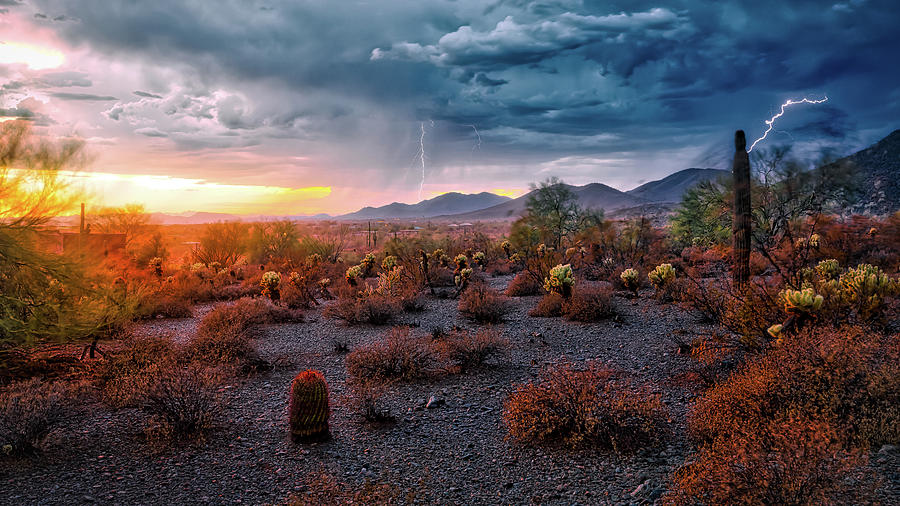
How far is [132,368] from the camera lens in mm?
8102

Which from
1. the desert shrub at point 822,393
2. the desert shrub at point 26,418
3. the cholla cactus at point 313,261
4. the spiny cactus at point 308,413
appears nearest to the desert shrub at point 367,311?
the spiny cactus at point 308,413

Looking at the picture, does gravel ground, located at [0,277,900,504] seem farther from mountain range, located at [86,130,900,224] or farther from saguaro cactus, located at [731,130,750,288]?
mountain range, located at [86,130,900,224]

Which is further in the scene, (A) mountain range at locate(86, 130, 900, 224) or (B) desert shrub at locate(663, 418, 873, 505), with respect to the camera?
(A) mountain range at locate(86, 130, 900, 224)

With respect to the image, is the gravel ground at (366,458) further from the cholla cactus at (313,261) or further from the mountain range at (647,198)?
the mountain range at (647,198)

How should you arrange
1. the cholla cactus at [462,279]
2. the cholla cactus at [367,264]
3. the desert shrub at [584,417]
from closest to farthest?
the desert shrub at [584,417] < the cholla cactus at [462,279] < the cholla cactus at [367,264]

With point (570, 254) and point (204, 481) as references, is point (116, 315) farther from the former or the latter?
point (570, 254)

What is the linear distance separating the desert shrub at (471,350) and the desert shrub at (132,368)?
14.6 feet

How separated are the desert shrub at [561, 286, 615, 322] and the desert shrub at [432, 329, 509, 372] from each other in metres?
3.38

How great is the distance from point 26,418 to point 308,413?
10.1ft

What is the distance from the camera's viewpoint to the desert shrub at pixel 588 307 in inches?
482

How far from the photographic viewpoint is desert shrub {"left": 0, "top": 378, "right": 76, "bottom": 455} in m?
5.73

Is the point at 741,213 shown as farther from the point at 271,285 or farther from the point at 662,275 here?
the point at 271,285

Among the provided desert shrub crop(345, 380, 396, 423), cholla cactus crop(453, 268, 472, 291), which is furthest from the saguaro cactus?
cholla cactus crop(453, 268, 472, 291)

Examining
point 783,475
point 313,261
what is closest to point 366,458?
point 783,475
